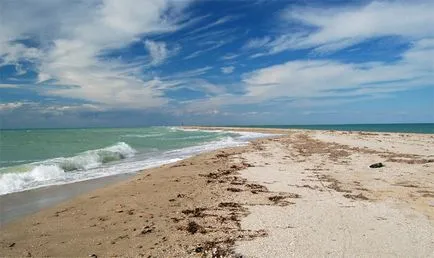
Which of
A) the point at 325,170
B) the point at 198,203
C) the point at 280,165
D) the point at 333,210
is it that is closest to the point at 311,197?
the point at 333,210

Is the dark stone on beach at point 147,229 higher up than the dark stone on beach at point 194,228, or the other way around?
the dark stone on beach at point 194,228

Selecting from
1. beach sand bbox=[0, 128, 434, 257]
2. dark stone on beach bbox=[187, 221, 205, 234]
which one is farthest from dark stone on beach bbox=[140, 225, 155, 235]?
dark stone on beach bbox=[187, 221, 205, 234]

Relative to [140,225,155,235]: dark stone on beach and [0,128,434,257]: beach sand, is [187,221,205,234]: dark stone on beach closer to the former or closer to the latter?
[0,128,434,257]: beach sand

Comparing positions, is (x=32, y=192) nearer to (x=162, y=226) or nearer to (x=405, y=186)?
(x=162, y=226)

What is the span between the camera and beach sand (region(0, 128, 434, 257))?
18.9ft

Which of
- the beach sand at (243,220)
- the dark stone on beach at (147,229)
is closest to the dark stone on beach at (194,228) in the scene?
the beach sand at (243,220)

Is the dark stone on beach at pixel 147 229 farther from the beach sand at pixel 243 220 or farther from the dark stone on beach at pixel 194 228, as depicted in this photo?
the dark stone on beach at pixel 194 228

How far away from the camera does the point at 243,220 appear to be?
7.23m

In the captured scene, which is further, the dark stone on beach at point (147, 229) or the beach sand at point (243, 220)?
the dark stone on beach at point (147, 229)

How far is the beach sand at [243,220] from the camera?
575 cm

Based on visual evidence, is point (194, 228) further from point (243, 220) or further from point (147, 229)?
point (243, 220)

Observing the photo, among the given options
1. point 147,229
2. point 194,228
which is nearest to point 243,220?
point 194,228

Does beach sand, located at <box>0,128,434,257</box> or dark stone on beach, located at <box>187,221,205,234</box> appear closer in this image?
beach sand, located at <box>0,128,434,257</box>

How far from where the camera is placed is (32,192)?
468 inches
